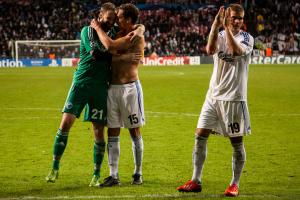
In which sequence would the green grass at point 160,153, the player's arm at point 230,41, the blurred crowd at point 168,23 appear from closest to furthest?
the player's arm at point 230,41 → the green grass at point 160,153 → the blurred crowd at point 168,23

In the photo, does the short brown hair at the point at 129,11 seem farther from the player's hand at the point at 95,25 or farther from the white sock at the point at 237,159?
the white sock at the point at 237,159

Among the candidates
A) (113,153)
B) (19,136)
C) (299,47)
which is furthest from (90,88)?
(299,47)

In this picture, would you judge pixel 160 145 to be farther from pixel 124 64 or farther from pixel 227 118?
pixel 227 118

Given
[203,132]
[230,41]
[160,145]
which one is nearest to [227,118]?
[203,132]

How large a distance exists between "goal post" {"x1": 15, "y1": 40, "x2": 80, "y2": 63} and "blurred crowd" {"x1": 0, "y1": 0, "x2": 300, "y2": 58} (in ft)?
7.07

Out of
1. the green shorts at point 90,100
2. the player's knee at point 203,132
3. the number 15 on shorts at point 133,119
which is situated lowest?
the player's knee at point 203,132

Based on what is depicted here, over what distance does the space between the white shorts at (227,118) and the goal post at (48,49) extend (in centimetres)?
3326

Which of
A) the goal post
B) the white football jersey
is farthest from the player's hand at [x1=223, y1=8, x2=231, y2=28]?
the goal post

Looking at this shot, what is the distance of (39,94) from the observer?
20.1m

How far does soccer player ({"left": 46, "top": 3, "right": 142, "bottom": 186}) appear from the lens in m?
7.18

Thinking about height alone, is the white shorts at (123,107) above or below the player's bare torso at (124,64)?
below

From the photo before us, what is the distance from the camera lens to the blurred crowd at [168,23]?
141 ft

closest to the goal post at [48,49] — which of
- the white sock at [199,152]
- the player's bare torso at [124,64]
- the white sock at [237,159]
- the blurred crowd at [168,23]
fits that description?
the blurred crowd at [168,23]

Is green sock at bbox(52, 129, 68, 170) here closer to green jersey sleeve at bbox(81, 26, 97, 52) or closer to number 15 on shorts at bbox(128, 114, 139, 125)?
number 15 on shorts at bbox(128, 114, 139, 125)
